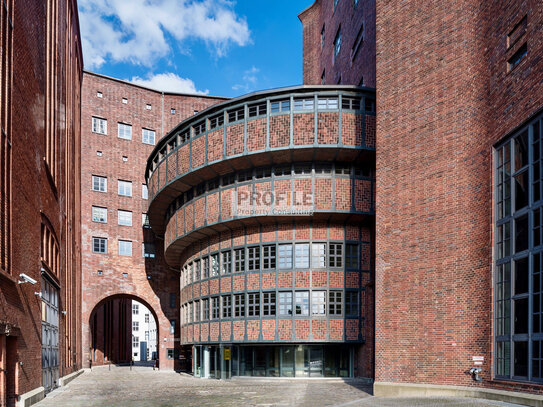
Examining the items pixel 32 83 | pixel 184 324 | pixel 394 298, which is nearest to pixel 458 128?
pixel 394 298

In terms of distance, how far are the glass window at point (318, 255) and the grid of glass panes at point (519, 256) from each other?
11.3 meters

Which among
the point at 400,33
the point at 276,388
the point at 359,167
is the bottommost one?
the point at 276,388

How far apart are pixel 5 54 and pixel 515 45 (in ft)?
50.9

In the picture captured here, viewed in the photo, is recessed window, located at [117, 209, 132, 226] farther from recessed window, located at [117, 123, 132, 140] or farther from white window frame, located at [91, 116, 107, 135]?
white window frame, located at [91, 116, 107, 135]

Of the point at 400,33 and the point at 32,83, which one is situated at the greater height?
the point at 400,33

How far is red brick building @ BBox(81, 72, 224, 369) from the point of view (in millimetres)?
43969

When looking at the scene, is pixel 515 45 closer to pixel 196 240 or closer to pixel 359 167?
pixel 359 167

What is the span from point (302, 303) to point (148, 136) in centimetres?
2569

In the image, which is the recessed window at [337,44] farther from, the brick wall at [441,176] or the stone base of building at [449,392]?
the stone base of building at [449,392]

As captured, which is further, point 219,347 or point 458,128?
point 219,347

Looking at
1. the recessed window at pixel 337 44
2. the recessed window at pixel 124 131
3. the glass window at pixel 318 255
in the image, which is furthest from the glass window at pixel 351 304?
the recessed window at pixel 124 131

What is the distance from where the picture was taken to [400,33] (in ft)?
71.5

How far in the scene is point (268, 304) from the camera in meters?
28.2

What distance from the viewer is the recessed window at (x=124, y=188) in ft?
149
